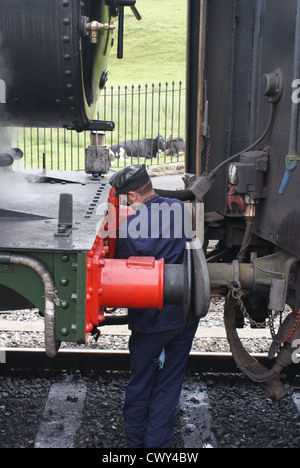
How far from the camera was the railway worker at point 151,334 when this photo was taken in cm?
265

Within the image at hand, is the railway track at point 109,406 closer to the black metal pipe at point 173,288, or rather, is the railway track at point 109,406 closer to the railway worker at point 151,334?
the railway worker at point 151,334

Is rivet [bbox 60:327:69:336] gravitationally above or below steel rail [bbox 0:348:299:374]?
above

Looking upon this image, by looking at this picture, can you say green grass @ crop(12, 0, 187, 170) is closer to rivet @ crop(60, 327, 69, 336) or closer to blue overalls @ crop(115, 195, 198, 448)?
blue overalls @ crop(115, 195, 198, 448)

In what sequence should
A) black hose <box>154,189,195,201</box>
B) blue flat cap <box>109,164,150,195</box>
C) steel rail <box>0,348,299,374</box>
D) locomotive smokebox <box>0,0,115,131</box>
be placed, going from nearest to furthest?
1. locomotive smokebox <box>0,0,115,131</box>
2. blue flat cap <box>109,164,150,195</box>
3. black hose <box>154,189,195,201</box>
4. steel rail <box>0,348,299,374</box>

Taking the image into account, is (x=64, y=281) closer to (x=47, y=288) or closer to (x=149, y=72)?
(x=47, y=288)

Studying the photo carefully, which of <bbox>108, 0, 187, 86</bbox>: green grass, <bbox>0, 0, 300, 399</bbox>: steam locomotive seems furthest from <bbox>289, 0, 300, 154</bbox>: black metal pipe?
<bbox>108, 0, 187, 86</bbox>: green grass

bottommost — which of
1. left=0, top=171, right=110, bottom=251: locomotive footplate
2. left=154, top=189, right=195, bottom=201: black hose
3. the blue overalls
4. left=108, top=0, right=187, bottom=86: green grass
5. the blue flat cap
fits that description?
the blue overalls

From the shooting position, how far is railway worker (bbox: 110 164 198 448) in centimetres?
265

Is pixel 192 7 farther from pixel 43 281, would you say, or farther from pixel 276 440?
pixel 276 440

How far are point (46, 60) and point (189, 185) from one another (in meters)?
1.16

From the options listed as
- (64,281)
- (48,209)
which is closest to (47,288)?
(64,281)

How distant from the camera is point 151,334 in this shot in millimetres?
2721

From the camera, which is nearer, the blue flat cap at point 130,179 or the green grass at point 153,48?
the blue flat cap at point 130,179

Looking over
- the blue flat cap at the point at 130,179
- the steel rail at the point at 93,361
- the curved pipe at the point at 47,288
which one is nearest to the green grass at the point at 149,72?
the steel rail at the point at 93,361
